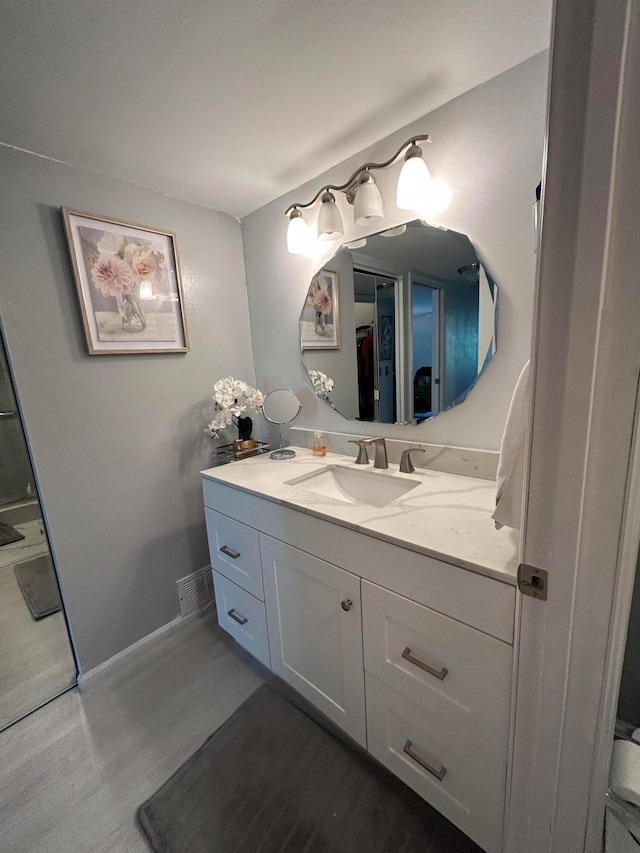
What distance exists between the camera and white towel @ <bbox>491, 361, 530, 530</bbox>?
69 cm

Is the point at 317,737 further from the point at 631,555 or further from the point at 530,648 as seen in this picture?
the point at 631,555

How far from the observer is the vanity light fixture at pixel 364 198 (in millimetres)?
1097

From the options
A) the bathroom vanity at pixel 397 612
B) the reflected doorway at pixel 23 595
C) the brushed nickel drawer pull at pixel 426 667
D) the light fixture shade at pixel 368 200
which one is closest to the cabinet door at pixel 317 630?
the bathroom vanity at pixel 397 612

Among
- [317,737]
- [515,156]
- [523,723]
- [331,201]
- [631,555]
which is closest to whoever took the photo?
[631,555]

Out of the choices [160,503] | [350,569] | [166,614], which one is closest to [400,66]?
[350,569]

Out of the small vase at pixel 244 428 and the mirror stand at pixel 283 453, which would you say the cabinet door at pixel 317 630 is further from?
the small vase at pixel 244 428

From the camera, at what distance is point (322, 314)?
157 cm

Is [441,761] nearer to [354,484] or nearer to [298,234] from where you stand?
[354,484]

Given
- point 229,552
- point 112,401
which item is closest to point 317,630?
point 229,552

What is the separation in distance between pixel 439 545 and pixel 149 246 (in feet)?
5.44

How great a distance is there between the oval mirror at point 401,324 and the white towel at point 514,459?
50cm

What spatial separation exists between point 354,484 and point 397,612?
1.94ft

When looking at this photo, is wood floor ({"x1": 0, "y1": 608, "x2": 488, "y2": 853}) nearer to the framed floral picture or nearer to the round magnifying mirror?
the round magnifying mirror

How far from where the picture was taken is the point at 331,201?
4.38 feet
